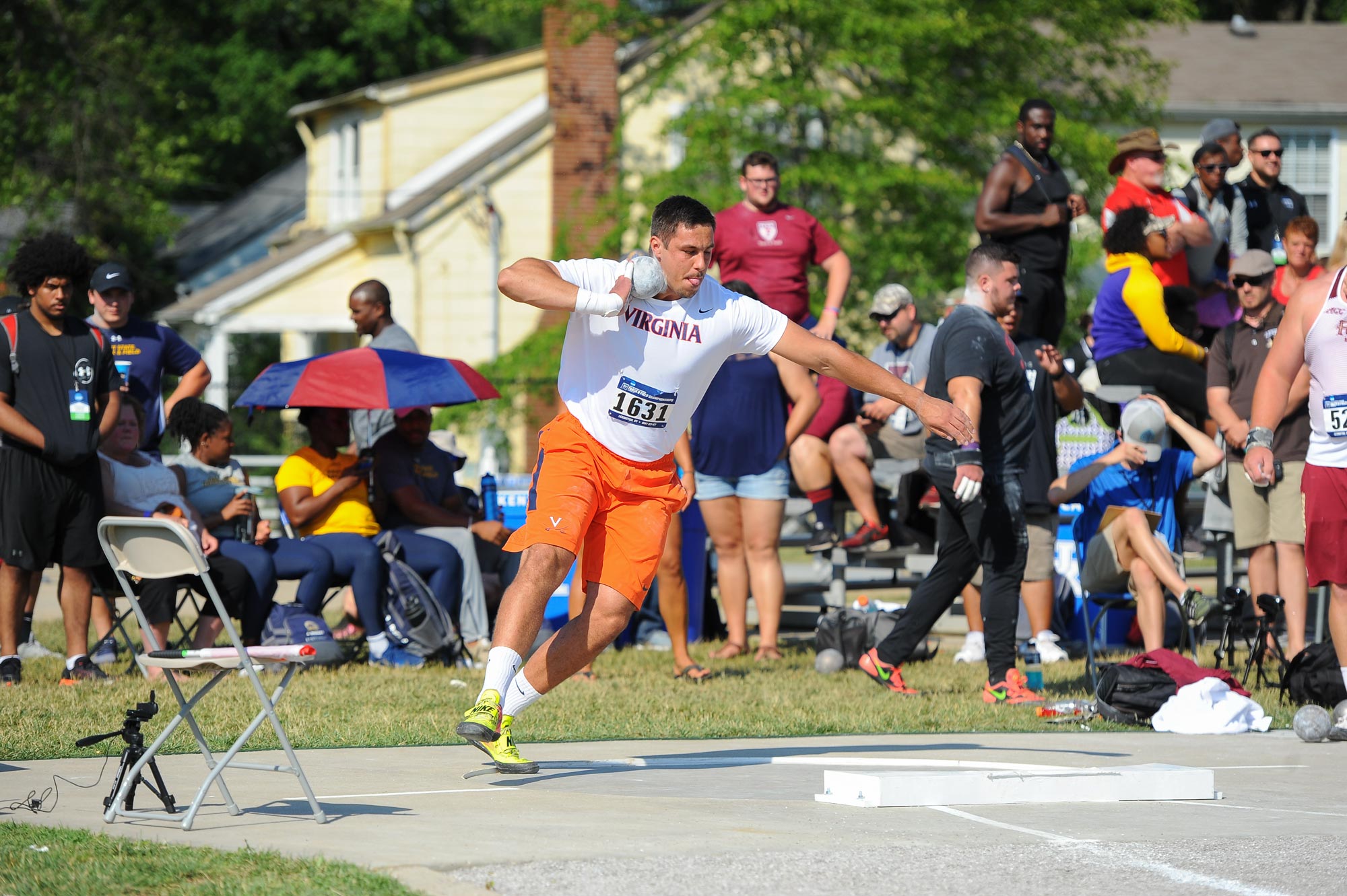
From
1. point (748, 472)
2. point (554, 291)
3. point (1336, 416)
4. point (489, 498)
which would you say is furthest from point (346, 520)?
point (1336, 416)

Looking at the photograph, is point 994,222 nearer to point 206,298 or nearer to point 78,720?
point 78,720

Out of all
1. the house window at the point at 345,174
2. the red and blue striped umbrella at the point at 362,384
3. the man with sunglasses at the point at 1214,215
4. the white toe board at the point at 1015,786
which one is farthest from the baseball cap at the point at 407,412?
the house window at the point at 345,174

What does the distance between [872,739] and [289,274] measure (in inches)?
1131

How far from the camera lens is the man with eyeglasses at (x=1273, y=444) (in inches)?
379

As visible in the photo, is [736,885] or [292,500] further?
[292,500]

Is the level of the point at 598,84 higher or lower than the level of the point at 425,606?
higher

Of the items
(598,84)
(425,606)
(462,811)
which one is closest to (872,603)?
(425,606)

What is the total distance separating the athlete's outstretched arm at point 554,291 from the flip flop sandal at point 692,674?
155 inches

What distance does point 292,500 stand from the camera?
10664 mm

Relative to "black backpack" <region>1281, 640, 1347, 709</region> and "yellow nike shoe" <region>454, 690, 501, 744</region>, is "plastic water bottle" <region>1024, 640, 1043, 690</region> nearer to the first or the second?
"black backpack" <region>1281, 640, 1347, 709</region>

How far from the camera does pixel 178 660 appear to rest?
17.0ft

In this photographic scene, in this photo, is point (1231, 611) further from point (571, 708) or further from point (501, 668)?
point (501, 668)

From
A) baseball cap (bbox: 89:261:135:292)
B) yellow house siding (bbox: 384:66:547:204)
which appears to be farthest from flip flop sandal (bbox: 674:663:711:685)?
yellow house siding (bbox: 384:66:547:204)

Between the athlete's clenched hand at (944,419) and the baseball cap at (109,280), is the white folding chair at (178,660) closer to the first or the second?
the athlete's clenched hand at (944,419)
